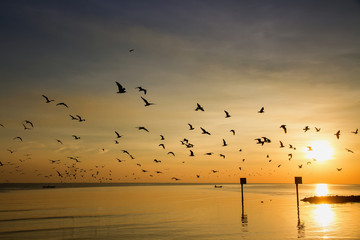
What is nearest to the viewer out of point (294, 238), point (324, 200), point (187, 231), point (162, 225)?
point (294, 238)

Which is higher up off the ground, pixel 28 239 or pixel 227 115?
pixel 227 115

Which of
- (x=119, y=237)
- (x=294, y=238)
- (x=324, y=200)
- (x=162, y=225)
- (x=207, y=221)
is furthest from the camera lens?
(x=324, y=200)

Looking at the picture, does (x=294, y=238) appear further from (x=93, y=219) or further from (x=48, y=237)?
(x=93, y=219)

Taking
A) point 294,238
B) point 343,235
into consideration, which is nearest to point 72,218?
point 294,238

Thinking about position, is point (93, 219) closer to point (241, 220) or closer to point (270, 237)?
point (241, 220)

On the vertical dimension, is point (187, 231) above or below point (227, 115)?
below

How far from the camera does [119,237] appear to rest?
29.1 meters

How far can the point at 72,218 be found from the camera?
42.5 meters

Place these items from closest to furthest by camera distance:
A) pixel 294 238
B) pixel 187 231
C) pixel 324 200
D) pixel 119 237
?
pixel 294 238 → pixel 119 237 → pixel 187 231 → pixel 324 200

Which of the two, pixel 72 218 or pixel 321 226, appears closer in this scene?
pixel 321 226

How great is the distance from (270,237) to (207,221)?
12073mm

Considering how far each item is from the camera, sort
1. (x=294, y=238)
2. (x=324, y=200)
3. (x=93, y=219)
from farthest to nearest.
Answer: (x=324, y=200) < (x=93, y=219) < (x=294, y=238)

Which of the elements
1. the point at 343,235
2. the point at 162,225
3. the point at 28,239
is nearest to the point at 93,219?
the point at 162,225

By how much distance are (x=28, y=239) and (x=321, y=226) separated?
27432 mm
